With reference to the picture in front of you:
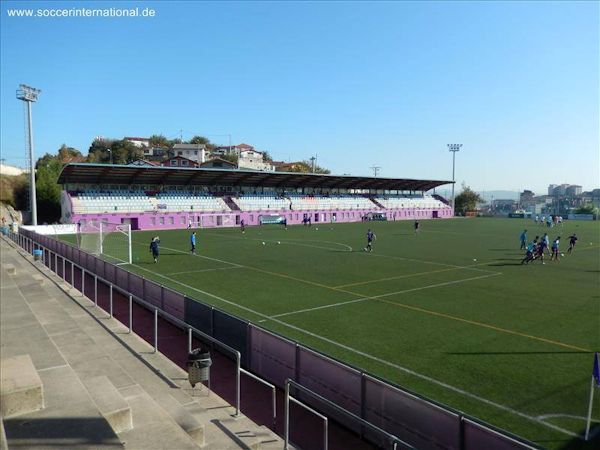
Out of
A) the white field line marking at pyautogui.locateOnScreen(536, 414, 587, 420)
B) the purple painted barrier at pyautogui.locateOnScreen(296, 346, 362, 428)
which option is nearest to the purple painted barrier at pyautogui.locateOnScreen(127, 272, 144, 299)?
the purple painted barrier at pyautogui.locateOnScreen(296, 346, 362, 428)

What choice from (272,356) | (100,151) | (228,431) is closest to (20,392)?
(228,431)

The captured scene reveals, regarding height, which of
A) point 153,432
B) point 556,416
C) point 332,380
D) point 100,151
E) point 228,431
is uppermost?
point 100,151

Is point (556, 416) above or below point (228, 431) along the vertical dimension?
below

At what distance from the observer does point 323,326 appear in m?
14.5

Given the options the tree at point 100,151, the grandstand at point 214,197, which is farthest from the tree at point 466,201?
the tree at point 100,151

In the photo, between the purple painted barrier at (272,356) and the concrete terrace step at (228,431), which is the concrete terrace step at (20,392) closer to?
the concrete terrace step at (228,431)

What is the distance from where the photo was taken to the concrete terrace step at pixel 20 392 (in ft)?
18.1

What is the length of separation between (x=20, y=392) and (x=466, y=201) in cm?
12289

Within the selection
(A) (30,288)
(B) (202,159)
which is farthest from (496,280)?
(B) (202,159)

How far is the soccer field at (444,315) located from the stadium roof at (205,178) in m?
31.2

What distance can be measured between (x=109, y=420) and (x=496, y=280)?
2157 centimetres

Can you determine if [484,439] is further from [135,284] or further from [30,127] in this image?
[30,127]

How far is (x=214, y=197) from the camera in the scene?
71.2 meters

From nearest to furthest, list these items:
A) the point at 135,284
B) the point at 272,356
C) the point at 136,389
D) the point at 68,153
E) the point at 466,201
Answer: the point at 136,389 → the point at 272,356 → the point at 135,284 → the point at 466,201 → the point at 68,153
